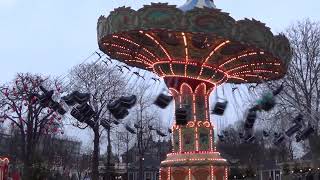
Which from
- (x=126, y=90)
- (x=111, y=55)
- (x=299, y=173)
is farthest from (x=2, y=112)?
(x=299, y=173)

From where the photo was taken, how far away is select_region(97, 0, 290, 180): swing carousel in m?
17.7

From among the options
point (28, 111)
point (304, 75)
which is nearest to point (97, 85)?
point (28, 111)

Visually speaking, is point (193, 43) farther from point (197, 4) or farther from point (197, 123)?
point (197, 123)

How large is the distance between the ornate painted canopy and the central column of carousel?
604mm

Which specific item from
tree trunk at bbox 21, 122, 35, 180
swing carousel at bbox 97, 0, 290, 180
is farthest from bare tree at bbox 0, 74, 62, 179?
swing carousel at bbox 97, 0, 290, 180

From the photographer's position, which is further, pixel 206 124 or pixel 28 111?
pixel 28 111

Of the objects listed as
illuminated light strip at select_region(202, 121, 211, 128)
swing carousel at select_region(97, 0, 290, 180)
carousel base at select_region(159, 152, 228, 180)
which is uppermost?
swing carousel at select_region(97, 0, 290, 180)

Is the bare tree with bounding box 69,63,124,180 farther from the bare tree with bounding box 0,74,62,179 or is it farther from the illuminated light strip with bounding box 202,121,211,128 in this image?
the illuminated light strip with bounding box 202,121,211,128

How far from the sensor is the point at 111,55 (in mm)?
23578

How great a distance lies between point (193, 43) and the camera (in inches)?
787

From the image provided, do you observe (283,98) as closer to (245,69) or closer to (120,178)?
(245,69)

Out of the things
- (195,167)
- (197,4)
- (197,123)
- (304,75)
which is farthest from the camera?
(304,75)

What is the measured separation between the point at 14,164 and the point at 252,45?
146 feet

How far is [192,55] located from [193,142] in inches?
156
